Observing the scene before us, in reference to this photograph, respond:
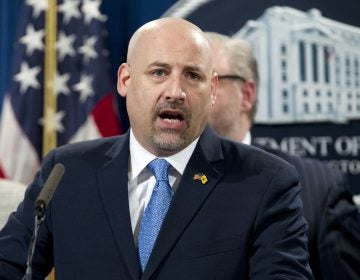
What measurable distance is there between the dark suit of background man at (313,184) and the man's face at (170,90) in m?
1.15

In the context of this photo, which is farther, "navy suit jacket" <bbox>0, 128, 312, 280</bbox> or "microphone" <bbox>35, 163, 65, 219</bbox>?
"navy suit jacket" <bbox>0, 128, 312, 280</bbox>

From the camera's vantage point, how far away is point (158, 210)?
1.89 meters

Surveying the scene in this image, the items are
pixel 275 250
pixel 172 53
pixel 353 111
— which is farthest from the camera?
pixel 353 111

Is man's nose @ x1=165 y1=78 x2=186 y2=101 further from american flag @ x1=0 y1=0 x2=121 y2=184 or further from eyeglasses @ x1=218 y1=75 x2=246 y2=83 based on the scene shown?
american flag @ x1=0 y1=0 x2=121 y2=184

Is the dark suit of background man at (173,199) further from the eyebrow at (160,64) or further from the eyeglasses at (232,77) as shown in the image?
the eyeglasses at (232,77)

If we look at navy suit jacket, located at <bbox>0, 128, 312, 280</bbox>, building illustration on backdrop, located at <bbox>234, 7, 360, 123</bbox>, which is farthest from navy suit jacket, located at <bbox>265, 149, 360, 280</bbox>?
navy suit jacket, located at <bbox>0, 128, 312, 280</bbox>

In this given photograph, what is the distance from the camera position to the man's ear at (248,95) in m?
3.28

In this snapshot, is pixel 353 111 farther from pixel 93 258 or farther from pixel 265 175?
pixel 93 258

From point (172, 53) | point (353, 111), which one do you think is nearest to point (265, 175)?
point (172, 53)

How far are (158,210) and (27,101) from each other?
7.66ft

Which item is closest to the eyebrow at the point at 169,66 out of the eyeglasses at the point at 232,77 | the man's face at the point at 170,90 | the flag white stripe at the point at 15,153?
the man's face at the point at 170,90

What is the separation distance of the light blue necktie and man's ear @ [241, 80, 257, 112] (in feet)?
4.49

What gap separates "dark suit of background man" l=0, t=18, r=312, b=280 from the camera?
5.83 ft

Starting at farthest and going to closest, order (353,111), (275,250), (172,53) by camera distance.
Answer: (353,111) → (172,53) → (275,250)
